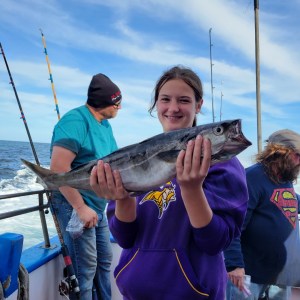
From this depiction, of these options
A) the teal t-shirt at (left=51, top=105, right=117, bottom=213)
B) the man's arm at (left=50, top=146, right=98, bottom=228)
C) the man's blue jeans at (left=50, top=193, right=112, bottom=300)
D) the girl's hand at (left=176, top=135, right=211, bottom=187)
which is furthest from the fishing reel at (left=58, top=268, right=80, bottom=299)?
the girl's hand at (left=176, top=135, right=211, bottom=187)

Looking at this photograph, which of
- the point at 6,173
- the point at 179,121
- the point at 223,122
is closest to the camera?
the point at 223,122

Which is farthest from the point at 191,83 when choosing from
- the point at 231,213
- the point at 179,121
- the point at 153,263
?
the point at 153,263

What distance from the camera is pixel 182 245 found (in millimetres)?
1399

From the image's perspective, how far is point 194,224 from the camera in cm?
133

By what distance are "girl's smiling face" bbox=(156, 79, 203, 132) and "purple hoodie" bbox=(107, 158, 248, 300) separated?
341mm

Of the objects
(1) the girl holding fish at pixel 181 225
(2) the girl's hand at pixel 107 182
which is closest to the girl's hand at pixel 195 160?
(1) the girl holding fish at pixel 181 225

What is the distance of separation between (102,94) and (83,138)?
513 mm

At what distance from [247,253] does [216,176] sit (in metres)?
1.55

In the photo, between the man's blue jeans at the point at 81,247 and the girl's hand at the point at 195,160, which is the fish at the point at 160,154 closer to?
the girl's hand at the point at 195,160

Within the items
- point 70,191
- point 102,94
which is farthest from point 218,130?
point 102,94

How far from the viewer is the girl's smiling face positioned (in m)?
1.67

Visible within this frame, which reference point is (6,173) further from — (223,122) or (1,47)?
(223,122)

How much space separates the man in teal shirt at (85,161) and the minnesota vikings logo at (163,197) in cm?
110

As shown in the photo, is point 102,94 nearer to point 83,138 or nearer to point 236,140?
point 83,138
